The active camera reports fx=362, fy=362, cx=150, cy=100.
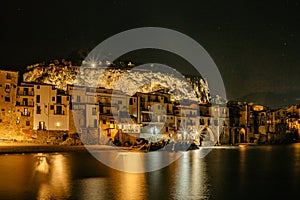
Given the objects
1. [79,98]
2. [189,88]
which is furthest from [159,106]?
[189,88]

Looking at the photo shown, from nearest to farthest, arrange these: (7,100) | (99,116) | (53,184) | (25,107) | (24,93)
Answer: (53,184)
(7,100)
(25,107)
(24,93)
(99,116)

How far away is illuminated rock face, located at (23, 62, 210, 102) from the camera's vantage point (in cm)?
10381

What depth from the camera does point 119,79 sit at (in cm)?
11381

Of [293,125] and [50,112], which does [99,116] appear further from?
[293,125]

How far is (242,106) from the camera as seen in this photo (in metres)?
94.2

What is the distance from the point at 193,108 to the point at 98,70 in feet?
150

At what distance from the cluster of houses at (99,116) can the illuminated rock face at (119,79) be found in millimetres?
24494

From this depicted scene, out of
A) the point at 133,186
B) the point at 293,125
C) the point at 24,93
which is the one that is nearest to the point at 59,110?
the point at 24,93

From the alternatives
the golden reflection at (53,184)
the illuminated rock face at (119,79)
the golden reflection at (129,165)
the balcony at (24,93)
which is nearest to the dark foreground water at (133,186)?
the golden reflection at (53,184)

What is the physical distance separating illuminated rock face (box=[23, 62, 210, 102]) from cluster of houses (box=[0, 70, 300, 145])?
80.4 feet

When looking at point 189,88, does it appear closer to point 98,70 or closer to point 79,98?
point 98,70

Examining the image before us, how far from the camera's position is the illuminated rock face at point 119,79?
104 m

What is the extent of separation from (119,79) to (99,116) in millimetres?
54755

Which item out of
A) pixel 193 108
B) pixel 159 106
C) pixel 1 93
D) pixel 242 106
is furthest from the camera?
pixel 242 106
